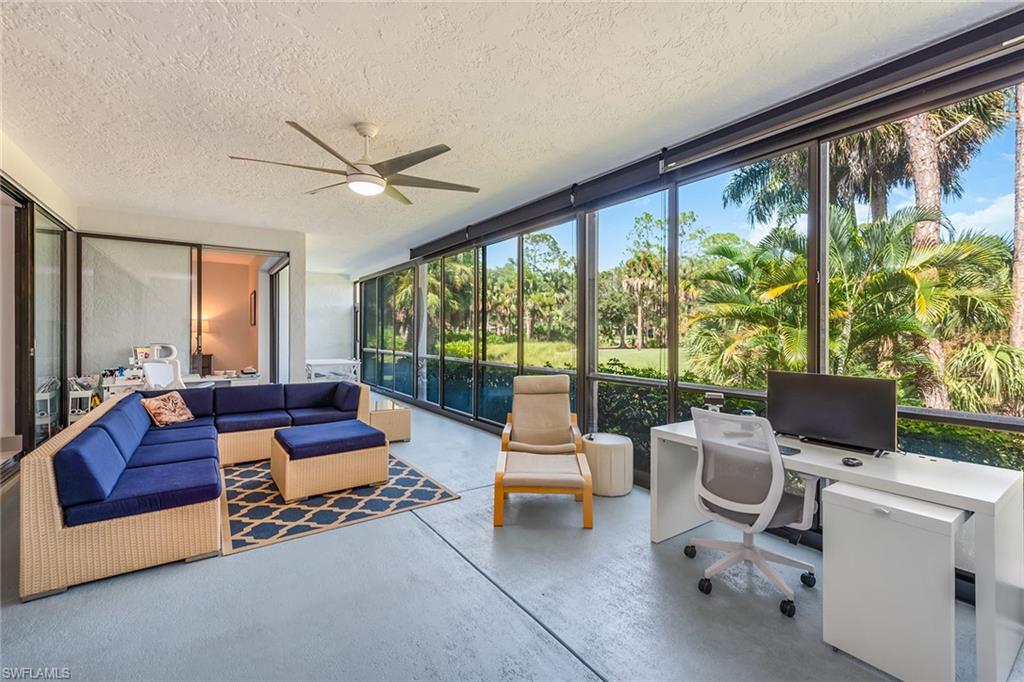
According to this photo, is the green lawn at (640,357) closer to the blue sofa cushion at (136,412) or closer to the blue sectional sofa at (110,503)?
the blue sectional sofa at (110,503)

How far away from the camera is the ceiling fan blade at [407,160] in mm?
2865

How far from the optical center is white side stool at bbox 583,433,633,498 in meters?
3.70

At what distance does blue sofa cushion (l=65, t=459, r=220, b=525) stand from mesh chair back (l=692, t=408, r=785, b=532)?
9.27 feet

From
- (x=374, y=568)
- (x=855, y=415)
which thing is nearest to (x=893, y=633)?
(x=855, y=415)

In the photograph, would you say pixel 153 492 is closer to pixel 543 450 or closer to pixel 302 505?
pixel 302 505

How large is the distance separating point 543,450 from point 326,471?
176cm

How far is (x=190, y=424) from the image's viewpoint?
4230mm

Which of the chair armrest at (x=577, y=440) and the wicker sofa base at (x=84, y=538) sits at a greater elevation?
the chair armrest at (x=577, y=440)

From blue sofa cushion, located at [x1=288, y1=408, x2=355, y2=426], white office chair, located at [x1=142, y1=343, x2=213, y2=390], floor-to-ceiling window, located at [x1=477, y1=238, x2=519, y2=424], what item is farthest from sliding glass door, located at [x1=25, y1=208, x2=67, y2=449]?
floor-to-ceiling window, located at [x1=477, y1=238, x2=519, y2=424]

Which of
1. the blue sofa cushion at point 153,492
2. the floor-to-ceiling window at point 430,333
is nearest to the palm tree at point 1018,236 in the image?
the blue sofa cushion at point 153,492

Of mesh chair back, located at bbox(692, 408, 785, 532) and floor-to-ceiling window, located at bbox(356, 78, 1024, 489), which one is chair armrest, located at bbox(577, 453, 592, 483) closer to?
mesh chair back, located at bbox(692, 408, 785, 532)

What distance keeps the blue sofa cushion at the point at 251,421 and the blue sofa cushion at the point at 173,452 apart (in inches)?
32.7

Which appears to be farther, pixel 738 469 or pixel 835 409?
pixel 835 409

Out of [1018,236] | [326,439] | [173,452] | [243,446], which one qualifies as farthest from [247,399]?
[1018,236]
